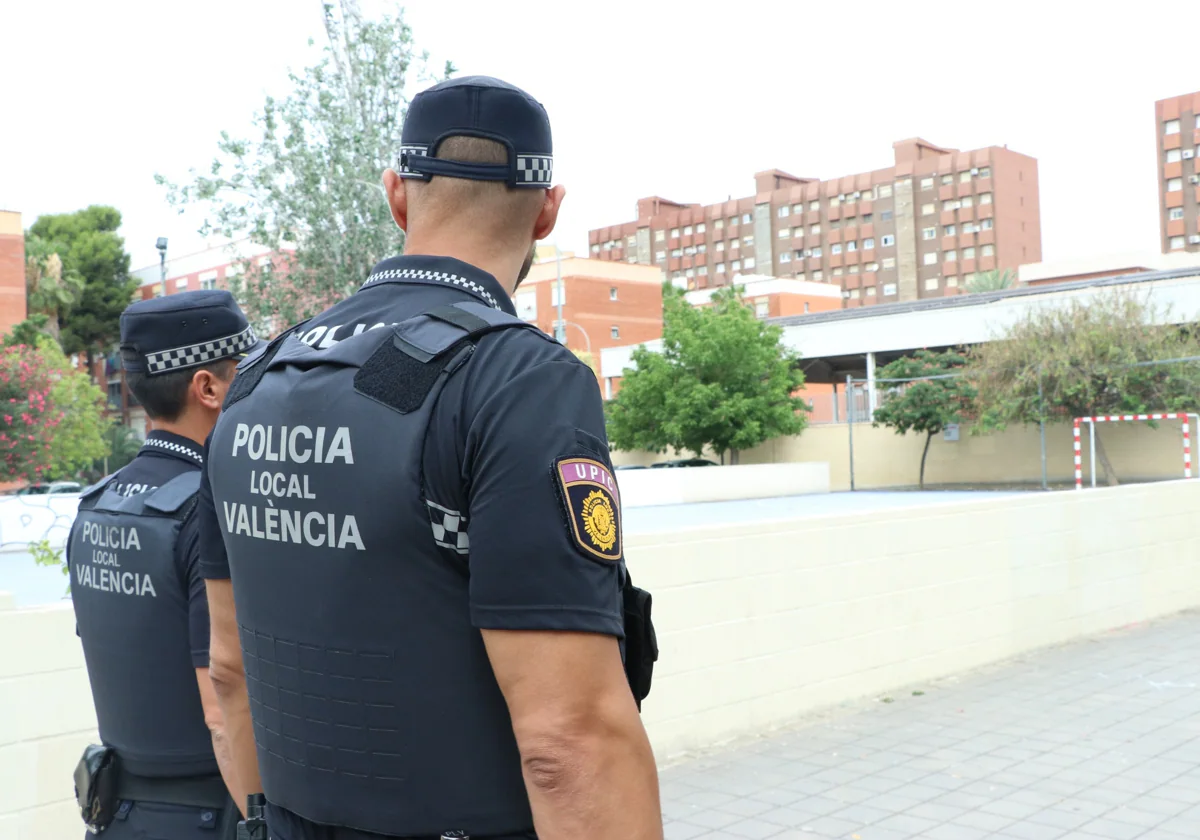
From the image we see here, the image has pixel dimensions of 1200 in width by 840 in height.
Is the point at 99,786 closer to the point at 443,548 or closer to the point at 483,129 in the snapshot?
the point at 443,548

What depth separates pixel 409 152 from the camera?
1.71 metres

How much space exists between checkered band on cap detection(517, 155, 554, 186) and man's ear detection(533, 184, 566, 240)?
43 mm

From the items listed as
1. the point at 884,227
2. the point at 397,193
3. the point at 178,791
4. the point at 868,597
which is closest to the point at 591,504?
the point at 397,193

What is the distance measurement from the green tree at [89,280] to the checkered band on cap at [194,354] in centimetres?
6384

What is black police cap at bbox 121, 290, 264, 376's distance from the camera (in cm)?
256

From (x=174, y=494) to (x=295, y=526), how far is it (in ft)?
3.32

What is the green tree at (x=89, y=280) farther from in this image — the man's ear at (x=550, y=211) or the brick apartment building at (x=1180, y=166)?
the brick apartment building at (x=1180, y=166)

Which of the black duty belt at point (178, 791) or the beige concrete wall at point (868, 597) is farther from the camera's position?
the beige concrete wall at point (868, 597)

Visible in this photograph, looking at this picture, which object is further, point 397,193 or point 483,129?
point 397,193

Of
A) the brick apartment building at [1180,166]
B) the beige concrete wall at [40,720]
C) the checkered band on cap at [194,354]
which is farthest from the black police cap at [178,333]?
the brick apartment building at [1180,166]

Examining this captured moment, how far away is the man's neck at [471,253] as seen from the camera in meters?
1.68

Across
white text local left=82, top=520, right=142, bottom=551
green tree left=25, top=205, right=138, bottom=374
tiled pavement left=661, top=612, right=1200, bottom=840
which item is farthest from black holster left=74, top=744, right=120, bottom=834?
green tree left=25, top=205, right=138, bottom=374

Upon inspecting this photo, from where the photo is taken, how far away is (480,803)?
57.0 inches

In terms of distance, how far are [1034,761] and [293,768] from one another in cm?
553
